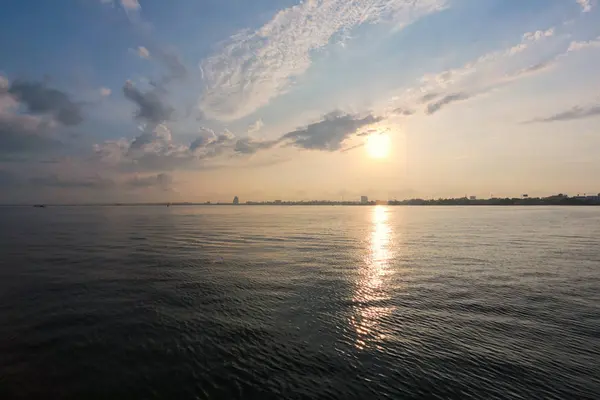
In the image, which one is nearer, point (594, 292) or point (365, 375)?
point (365, 375)

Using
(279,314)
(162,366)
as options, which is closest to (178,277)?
(279,314)

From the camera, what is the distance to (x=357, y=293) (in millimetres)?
22062

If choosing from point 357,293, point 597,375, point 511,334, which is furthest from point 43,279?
point 597,375

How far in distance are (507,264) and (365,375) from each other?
2805 cm

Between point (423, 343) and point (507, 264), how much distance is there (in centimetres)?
2396

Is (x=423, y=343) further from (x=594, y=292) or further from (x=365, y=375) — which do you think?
(x=594, y=292)

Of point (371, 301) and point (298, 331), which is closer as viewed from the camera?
point (298, 331)

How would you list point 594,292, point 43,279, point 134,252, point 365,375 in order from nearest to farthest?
point 365,375 < point 594,292 < point 43,279 < point 134,252

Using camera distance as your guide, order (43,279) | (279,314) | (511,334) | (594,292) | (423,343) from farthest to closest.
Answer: (43,279) → (594,292) → (279,314) → (511,334) → (423,343)

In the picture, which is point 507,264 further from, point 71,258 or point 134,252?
point 71,258

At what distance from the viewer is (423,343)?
14047 millimetres

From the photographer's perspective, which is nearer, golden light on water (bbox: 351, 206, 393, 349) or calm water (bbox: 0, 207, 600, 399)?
calm water (bbox: 0, 207, 600, 399)

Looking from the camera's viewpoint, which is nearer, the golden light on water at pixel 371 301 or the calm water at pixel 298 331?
the calm water at pixel 298 331

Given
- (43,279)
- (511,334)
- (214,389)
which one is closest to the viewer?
(214,389)
